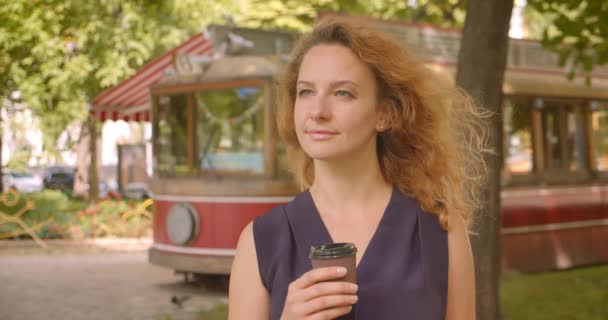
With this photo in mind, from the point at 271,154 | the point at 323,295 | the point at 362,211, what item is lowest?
the point at 323,295

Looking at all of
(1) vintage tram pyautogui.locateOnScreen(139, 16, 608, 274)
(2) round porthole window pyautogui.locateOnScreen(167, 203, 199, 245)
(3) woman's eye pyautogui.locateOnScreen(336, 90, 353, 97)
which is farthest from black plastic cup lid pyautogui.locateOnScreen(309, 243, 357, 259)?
(2) round porthole window pyautogui.locateOnScreen(167, 203, 199, 245)

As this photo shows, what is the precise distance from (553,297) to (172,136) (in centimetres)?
460

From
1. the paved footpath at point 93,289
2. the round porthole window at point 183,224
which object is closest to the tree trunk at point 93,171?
the paved footpath at point 93,289

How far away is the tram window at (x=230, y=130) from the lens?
924 cm

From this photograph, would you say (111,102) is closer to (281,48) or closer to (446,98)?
(281,48)

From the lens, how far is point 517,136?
35.6 feet

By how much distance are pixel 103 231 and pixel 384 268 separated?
47.8 feet

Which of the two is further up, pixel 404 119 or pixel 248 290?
pixel 404 119

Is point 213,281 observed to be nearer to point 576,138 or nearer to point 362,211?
point 576,138

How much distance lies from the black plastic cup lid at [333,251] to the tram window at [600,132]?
1073cm

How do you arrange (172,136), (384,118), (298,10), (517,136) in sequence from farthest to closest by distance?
(298,10), (517,136), (172,136), (384,118)

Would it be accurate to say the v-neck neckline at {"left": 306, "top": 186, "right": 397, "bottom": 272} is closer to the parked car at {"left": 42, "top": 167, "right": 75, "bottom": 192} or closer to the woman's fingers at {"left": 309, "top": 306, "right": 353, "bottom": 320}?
the woman's fingers at {"left": 309, "top": 306, "right": 353, "bottom": 320}

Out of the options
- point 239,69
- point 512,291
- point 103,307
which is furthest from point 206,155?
point 512,291

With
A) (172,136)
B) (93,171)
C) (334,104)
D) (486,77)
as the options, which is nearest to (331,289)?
(334,104)
